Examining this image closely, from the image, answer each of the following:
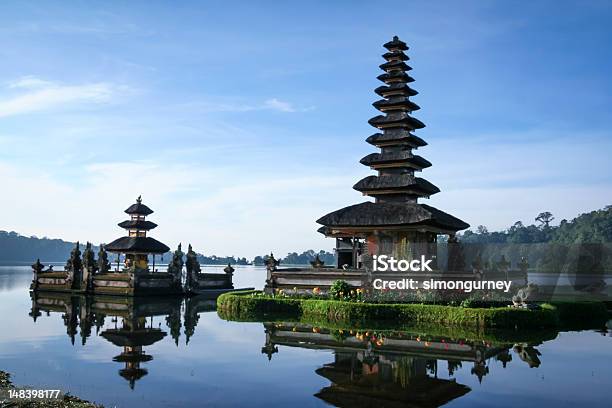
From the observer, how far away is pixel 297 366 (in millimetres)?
17281

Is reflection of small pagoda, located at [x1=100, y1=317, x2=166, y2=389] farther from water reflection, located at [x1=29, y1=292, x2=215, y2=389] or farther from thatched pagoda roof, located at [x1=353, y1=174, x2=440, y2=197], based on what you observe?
thatched pagoda roof, located at [x1=353, y1=174, x2=440, y2=197]

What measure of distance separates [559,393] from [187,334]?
15653 mm

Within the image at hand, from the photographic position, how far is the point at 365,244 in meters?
41.4

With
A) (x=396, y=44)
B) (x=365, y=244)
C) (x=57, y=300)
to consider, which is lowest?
(x=57, y=300)

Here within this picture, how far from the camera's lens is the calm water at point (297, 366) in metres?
13.5

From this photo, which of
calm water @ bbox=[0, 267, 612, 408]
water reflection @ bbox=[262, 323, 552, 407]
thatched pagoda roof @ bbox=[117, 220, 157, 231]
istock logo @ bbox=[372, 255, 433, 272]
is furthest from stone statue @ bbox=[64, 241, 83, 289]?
water reflection @ bbox=[262, 323, 552, 407]

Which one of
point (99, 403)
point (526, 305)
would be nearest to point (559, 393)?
point (99, 403)

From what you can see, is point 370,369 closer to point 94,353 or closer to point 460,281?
point 94,353

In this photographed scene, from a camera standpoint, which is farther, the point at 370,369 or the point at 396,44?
the point at 396,44

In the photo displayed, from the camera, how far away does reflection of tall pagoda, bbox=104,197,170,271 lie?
54.5 m

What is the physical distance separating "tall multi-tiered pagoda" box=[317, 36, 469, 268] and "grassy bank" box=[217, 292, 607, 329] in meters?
6.89

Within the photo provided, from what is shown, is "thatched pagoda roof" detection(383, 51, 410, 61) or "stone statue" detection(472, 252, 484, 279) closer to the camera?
"stone statue" detection(472, 252, 484, 279)

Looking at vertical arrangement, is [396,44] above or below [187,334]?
above

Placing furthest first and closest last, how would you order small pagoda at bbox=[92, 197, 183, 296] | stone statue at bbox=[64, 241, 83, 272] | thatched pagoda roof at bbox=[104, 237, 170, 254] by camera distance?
thatched pagoda roof at bbox=[104, 237, 170, 254]
stone statue at bbox=[64, 241, 83, 272]
small pagoda at bbox=[92, 197, 183, 296]
